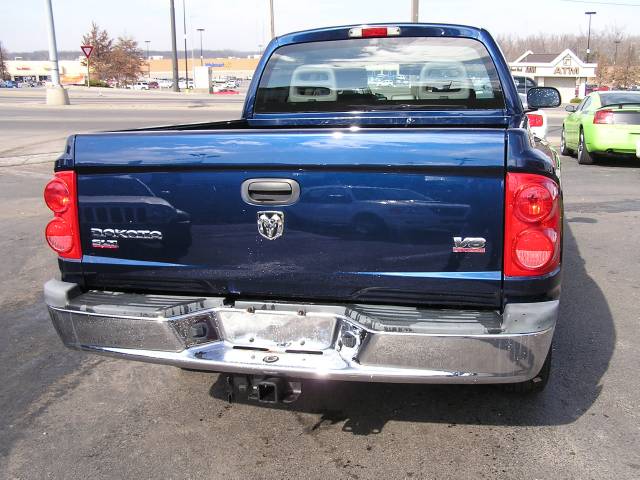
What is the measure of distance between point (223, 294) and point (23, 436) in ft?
4.21

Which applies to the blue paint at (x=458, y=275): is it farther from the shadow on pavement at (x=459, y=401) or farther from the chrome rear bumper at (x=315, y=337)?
the shadow on pavement at (x=459, y=401)

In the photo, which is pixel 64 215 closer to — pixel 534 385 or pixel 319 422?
pixel 319 422

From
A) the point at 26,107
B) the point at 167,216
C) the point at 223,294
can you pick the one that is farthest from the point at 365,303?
the point at 26,107

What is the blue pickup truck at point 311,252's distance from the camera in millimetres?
2547

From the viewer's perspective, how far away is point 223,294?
2.94 metres

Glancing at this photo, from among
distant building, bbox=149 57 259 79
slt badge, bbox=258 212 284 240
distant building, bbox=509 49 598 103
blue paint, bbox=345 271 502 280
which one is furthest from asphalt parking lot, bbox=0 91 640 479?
distant building, bbox=149 57 259 79

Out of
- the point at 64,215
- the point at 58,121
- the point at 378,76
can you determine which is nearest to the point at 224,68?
the point at 58,121

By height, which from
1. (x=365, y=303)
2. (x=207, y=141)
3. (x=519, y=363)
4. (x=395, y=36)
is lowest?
(x=519, y=363)

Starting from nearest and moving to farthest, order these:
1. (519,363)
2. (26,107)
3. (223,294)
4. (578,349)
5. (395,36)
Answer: (519,363) < (223,294) < (578,349) < (395,36) < (26,107)

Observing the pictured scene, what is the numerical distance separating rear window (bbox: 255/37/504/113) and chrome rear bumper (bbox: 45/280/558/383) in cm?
225

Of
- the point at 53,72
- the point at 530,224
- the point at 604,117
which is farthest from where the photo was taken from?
the point at 53,72

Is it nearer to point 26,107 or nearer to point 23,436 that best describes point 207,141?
point 23,436

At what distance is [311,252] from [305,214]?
17cm

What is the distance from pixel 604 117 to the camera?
11.7 metres
